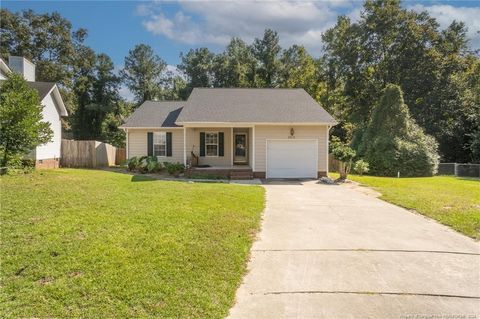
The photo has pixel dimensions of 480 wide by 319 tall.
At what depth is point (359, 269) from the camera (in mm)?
5219

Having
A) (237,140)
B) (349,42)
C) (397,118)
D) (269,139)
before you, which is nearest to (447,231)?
(269,139)

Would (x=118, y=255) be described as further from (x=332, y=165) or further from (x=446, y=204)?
(x=332, y=165)

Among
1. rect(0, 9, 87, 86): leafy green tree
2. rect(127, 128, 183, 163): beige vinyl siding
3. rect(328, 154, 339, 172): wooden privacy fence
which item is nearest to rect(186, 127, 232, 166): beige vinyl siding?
rect(127, 128, 183, 163): beige vinyl siding

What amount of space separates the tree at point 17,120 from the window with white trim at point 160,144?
717cm

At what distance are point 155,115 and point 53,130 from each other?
224 inches

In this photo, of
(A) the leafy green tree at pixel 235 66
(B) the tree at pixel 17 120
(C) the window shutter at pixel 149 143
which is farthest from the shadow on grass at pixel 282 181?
(A) the leafy green tree at pixel 235 66

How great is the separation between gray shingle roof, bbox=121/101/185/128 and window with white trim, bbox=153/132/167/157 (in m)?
0.59

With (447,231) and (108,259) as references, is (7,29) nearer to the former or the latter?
(108,259)

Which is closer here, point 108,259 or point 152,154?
point 108,259

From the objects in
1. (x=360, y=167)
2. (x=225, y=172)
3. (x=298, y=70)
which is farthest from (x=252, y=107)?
(x=298, y=70)

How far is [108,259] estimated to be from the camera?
16.3 ft

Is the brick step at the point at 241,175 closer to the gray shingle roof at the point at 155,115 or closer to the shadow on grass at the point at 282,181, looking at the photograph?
the shadow on grass at the point at 282,181

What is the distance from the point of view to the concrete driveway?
13.3ft

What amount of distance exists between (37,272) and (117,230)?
174 centimetres
